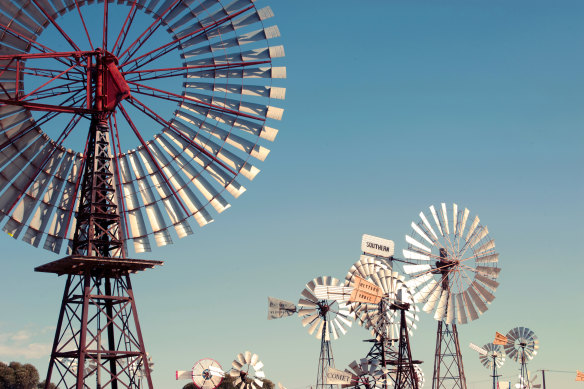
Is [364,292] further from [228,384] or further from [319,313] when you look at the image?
[228,384]

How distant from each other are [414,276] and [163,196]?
23.9 metres

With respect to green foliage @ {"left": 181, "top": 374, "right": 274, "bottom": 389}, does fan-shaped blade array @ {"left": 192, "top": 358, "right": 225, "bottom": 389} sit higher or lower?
lower

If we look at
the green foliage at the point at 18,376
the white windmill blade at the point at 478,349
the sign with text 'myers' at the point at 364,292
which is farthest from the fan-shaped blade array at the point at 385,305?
the green foliage at the point at 18,376

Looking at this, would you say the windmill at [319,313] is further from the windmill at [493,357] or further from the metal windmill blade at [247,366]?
the windmill at [493,357]

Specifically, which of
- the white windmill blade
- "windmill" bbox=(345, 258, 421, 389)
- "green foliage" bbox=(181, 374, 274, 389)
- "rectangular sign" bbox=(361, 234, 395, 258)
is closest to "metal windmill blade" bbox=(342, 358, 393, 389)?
"windmill" bbox=(345, 258, 421, 389)

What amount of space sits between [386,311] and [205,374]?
14.8m

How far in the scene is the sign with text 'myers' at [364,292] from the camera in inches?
1484

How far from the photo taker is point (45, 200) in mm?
31953

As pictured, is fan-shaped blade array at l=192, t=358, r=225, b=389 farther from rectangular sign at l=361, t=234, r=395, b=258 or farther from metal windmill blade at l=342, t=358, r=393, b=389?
rectangular sign at l=361, t=234, r=395, b=258

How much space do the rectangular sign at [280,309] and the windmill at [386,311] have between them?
19.4ft

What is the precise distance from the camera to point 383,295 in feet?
142

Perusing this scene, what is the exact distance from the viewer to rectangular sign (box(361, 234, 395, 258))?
4438 centimetres

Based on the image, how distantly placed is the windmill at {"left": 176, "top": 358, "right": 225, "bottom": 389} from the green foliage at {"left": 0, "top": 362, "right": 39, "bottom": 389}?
210 ft

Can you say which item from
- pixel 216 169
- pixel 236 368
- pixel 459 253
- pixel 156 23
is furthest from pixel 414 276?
pixel 156 23
